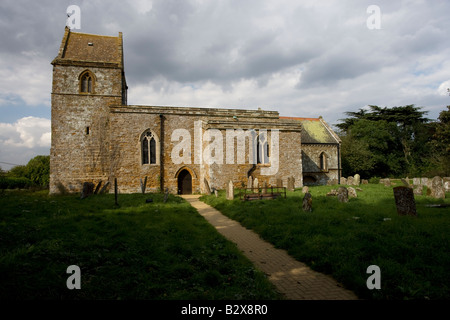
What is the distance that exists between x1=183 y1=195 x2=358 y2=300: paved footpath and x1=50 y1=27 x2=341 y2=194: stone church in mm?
11272

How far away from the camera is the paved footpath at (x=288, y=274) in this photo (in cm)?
405

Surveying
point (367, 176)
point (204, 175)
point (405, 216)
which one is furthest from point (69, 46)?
point (367, 176)

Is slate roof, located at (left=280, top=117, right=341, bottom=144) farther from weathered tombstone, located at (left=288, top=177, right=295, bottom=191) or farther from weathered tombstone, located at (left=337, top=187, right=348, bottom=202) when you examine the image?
weathered tombstone, located at (left=337, top=187, right=348, bottom=202)

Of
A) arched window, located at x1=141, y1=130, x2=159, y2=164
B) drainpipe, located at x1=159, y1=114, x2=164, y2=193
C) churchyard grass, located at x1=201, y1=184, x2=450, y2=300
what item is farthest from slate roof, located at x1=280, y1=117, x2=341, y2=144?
churchyard grass, located at x1=201, y1=184, x2=450, y2=300

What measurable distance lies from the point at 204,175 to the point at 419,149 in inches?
1345

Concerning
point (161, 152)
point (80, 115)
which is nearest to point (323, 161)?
point (161, 152)

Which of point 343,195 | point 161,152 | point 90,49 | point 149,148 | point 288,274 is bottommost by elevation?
point 288,274

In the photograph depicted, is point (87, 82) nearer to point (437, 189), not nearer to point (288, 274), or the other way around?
point (288, 274)

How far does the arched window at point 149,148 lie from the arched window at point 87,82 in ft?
19.5

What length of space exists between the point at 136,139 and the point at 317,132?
18428mm

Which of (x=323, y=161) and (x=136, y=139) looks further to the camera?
(x=323, y=161)

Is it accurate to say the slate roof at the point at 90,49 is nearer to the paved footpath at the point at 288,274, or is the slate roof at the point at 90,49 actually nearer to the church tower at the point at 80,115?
the church tower at the point at 80,115

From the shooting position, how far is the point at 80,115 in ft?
65.8
